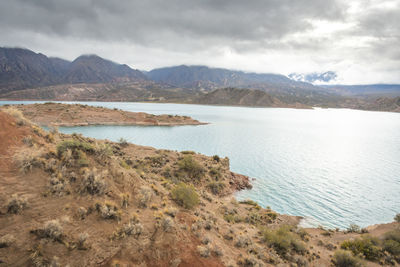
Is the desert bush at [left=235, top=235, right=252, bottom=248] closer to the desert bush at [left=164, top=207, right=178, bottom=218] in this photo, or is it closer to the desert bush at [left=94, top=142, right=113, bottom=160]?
the desert bush at [left=164, top=207, right=178, bottom=218]

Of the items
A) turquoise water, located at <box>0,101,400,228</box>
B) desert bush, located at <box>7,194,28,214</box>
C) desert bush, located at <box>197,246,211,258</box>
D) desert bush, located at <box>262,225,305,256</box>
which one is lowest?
turquoise water, located at <box>0,101,400,228</box>

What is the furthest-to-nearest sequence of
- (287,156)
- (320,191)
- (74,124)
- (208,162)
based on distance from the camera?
(74,124) < (287,156) < (208,162) < (320,191)

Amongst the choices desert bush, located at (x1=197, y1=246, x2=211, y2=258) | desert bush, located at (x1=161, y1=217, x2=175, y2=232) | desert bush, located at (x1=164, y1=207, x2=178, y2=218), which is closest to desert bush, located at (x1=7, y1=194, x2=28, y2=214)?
desert bush, located at (x1=161, y1=217, x2=175, y2=232)

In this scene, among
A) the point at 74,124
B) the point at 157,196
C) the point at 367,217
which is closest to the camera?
the point at 157,196

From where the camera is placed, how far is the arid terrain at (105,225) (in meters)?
6.11

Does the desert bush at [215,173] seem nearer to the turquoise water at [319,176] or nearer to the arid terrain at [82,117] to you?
the turquoise water at [319,176]

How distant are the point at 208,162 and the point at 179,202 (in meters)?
15.0

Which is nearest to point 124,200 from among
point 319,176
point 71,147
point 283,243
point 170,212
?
point 170,212

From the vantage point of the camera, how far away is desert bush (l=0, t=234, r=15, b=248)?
5449 mm

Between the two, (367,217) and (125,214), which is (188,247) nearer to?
(125,214)

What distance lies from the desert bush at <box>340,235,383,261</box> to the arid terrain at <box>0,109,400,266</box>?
0.18 ft

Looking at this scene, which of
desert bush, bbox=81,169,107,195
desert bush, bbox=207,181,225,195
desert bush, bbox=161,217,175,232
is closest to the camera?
desert bush, bbox=161,217,175,232

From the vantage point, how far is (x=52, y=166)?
27.3 ft

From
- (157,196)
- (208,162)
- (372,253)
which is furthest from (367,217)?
(157,196)
